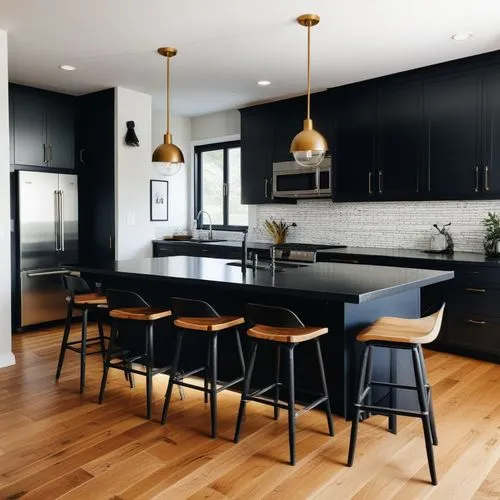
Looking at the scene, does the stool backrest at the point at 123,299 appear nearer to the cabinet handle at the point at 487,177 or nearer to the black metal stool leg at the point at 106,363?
the black metal stool leg at the point at 106,363

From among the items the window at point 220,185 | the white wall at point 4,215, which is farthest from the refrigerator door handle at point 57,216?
the window at point 220,185

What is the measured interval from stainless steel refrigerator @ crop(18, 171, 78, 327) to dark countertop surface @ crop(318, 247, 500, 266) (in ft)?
9.26

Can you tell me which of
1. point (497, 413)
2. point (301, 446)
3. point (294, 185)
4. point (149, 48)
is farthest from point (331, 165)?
point (301, 446)

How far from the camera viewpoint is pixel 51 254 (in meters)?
5.62

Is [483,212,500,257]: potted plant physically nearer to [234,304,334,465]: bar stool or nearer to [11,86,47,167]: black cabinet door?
[234,304,334,465]: bar stool

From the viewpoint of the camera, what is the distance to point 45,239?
5566mm

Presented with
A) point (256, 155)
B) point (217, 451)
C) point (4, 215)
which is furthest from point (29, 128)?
point (217, 451)

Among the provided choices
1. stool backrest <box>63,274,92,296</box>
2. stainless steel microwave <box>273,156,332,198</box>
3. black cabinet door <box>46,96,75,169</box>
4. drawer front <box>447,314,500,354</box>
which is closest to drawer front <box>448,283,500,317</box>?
drawer front <box>447,314,500,354</box>

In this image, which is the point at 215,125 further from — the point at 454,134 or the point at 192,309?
the point at 192,309

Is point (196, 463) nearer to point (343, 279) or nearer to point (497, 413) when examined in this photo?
point (343, 279)

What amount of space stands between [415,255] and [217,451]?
283 centimetres

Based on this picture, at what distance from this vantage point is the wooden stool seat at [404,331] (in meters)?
2.42

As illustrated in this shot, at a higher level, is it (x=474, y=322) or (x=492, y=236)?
(x=492, y=236)

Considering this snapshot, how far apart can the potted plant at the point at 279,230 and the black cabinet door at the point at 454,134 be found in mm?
1987
